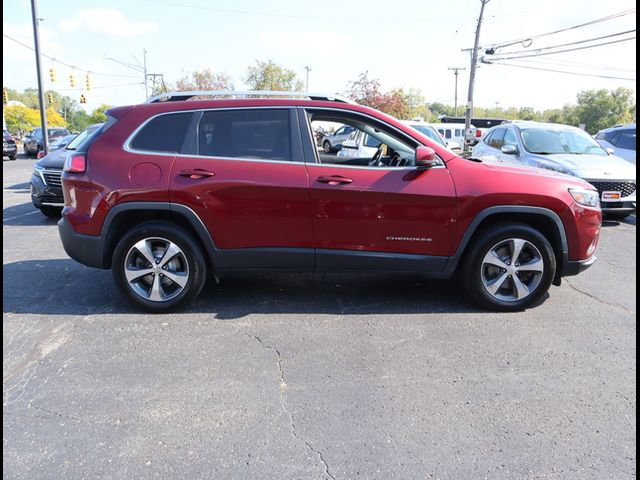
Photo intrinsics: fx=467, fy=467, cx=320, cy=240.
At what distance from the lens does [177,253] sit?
416cm

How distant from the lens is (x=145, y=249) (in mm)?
4148

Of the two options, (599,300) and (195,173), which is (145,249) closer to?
(195,173)

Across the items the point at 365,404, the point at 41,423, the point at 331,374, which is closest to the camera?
the point at 41,423

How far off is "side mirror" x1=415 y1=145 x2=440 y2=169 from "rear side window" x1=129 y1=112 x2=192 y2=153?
6.76 ft

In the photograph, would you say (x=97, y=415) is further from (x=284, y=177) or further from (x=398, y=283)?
(x=398, y=283)

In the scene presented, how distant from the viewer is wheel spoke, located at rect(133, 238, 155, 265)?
4.14m

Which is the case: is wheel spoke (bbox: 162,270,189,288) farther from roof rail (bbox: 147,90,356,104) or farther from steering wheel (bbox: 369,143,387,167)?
steering wheel (bbox: 369,143,387,167)

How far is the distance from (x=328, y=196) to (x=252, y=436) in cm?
211

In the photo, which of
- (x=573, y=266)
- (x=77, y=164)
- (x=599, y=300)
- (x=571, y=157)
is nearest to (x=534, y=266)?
(x=573, y=266)

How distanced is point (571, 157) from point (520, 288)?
5.45 meters

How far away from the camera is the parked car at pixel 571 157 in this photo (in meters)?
8.02

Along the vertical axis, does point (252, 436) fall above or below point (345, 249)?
below

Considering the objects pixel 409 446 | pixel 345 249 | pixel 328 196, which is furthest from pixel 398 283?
pixel 409 446

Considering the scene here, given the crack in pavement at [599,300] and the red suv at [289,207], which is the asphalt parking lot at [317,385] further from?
the red suv at [289,207]
